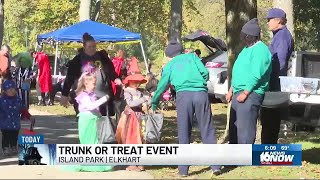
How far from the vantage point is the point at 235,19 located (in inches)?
491

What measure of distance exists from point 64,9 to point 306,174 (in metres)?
41.3

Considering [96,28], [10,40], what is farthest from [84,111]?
[10,40]

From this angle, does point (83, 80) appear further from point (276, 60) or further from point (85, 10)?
point (85, 10)

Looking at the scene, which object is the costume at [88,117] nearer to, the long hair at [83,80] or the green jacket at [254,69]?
the long hair at [83,80]

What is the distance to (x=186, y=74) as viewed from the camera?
9.17 metres

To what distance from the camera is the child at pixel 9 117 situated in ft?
36.7

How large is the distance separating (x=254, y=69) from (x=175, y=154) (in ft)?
4.57

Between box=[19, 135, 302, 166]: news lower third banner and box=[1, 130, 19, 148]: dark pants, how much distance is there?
2572 mm

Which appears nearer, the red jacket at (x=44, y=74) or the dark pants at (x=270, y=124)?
the dark pants at (x=270, y=124)

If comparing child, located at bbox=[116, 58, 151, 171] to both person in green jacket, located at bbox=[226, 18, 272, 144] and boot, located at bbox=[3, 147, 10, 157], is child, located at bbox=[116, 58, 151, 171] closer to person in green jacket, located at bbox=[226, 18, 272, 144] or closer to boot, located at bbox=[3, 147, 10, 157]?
person in green jacket, located at bbox=[226, 18, 272, 144]

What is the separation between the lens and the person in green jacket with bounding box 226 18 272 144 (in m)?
8.88

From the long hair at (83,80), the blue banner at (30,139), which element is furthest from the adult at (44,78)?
the blue banner at (30,139)

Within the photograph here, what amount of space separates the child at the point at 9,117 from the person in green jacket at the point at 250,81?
3.76m

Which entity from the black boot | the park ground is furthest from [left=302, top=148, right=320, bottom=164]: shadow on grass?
the black boot
